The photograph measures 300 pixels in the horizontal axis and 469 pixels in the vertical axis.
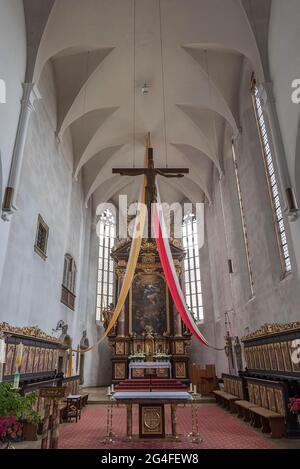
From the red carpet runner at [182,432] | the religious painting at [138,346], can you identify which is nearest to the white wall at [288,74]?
the red carpet runner at [182,432]

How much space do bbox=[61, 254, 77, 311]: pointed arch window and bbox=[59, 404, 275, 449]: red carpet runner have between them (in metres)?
4.79

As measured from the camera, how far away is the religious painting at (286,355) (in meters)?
7.71

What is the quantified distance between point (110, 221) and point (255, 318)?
12.9 m

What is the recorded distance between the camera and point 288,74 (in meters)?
7.87

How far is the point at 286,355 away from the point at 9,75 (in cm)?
969

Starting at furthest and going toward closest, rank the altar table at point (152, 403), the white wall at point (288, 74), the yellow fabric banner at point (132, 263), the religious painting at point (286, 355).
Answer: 1. the yellow fabric banner at point (132, 263)
2. the religious painting at point (286, 355)
3. the white wall at point (288, 74)
4. the altar table at point (152, 403)

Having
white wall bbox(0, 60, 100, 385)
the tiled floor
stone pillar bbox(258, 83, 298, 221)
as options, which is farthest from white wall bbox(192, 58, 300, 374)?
white wall bbox(0, 60, 100, 385)

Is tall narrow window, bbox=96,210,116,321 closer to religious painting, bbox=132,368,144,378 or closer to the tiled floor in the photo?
religious painting, bbox=132,368,144,378

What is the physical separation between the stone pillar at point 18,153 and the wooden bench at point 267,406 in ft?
23.3

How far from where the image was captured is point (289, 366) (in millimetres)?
7688

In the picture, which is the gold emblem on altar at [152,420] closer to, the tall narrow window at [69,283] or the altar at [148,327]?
the tall narrow window at [69,283]
